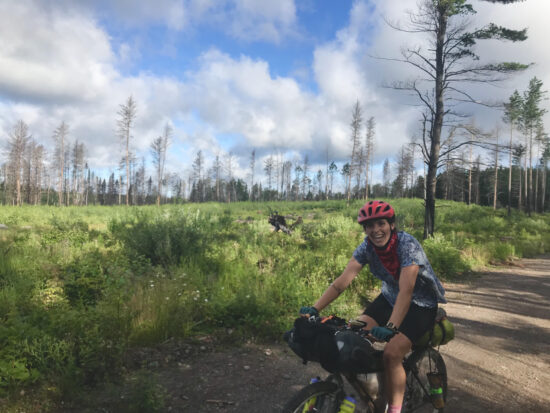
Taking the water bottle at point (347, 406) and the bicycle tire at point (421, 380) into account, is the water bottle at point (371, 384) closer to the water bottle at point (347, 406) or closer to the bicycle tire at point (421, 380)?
the water bottle at point (347, 406)

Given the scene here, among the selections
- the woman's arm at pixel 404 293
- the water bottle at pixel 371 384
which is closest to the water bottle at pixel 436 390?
the water bottle at pixel 371 384

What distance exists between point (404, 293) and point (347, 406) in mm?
863

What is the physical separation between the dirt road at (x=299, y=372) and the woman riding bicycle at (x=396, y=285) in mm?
1503

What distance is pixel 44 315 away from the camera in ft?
12.6

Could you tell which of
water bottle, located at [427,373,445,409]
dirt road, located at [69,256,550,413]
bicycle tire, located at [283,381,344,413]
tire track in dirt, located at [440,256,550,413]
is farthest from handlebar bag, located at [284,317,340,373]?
tire track in dirt, located at [440,256,550,413]

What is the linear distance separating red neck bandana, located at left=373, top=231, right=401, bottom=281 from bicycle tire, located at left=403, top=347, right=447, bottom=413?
87 cm

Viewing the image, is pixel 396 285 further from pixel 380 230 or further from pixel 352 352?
pixel 352 352

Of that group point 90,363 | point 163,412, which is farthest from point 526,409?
point 90,363

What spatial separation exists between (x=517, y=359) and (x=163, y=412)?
477cm

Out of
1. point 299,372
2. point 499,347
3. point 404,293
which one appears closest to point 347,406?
point 404,293

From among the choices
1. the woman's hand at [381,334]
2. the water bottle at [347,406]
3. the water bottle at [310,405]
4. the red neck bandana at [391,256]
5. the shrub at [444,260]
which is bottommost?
the shrub at [444,260]

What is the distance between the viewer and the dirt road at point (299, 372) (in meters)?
3.29

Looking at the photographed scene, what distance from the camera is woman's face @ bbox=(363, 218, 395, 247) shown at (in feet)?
8.20

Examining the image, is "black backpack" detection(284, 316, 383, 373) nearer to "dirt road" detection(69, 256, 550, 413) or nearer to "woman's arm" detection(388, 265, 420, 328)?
"woman's arm" detection(388, 265, 420, 328)
